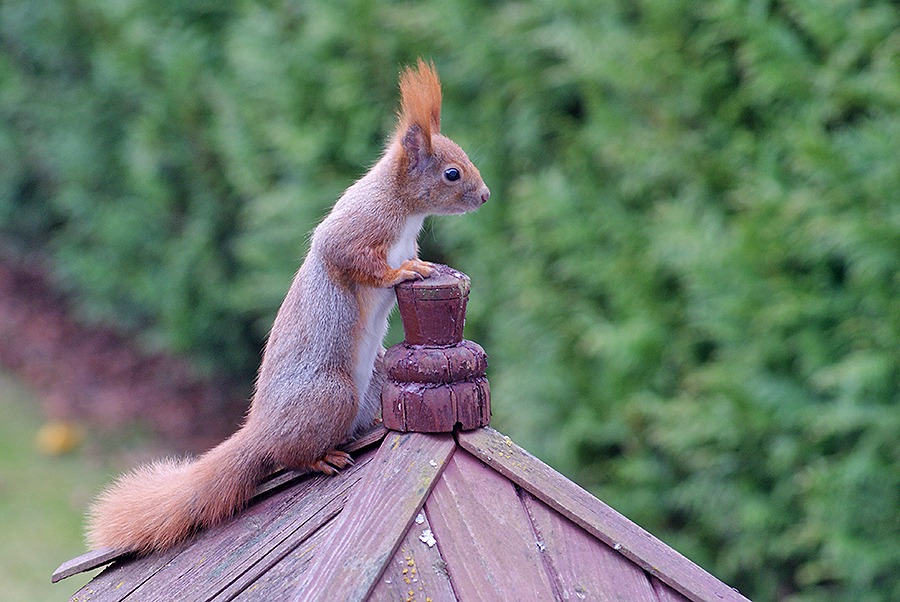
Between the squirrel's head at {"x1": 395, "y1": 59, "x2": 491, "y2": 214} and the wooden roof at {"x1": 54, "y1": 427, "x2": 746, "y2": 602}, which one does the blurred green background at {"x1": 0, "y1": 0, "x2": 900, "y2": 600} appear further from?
the wooden roof at {"x1": 54, "y1": 427, "x2": 746, "y2": 602}

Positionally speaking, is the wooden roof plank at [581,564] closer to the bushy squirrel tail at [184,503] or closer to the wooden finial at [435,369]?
the wooden finial at [435,369]

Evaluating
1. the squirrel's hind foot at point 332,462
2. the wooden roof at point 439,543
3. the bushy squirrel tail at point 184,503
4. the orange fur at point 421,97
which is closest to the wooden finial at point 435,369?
the wooden roof at point 439,543

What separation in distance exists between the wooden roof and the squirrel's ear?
518mm

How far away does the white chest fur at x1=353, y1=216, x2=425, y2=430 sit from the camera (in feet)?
4.90

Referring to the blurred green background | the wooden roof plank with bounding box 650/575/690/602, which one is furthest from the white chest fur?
the blurred green background

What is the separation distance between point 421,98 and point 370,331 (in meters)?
0.37

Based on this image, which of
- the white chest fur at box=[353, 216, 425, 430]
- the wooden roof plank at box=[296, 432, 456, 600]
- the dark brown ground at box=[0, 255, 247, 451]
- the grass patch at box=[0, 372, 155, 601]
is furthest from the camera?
the dark brown ground at box=[0, 255, 247, 451]

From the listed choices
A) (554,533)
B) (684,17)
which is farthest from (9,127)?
(554,533)

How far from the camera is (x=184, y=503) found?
137 centimetres

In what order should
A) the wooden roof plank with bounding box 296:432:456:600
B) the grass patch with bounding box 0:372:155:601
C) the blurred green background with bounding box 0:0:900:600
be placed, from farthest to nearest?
the grass patch with bounding box 0:372:155:601, the blurred green background with bounding box 0:0:900:600, the wooden roof plank with bounding box 296:432:456:600

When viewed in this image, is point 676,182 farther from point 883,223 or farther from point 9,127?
point 9,127

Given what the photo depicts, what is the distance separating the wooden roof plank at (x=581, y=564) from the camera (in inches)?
45.2

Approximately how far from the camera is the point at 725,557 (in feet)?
9.91

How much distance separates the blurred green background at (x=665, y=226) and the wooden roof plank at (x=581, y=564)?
140cm
